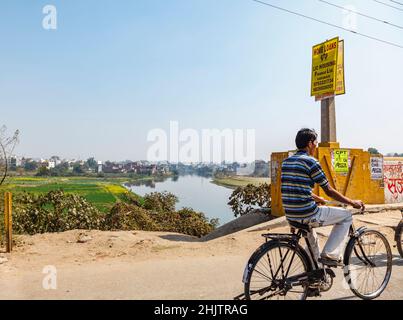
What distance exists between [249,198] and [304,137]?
1050cm

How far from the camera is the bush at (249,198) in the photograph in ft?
46.8

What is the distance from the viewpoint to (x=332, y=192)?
4062 mm

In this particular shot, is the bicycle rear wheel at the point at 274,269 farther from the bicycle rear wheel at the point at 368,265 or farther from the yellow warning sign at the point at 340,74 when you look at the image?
the yellow warning sign at the point at 340,74

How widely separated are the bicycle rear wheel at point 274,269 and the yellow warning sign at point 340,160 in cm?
747

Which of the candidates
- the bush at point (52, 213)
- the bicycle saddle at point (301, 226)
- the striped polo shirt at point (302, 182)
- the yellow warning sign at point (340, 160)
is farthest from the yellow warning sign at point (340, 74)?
the bush at point (52, 213)

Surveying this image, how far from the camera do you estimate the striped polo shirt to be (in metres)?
3.98

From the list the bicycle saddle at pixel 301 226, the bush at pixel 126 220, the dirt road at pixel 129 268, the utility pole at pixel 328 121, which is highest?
the utility pole at pixel 328 121

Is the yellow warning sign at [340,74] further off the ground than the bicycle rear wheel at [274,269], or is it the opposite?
the yellow warning sign at [340,74]

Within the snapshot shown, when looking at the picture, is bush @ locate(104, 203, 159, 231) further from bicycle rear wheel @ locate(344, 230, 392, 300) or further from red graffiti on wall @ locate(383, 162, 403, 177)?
bicycle rear wheel @ locate(344, 230, 392, 300)

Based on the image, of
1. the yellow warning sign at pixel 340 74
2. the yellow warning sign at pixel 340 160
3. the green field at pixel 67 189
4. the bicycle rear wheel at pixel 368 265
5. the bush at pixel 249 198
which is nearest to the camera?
the bicycle rear wheel at pixel 368 265
